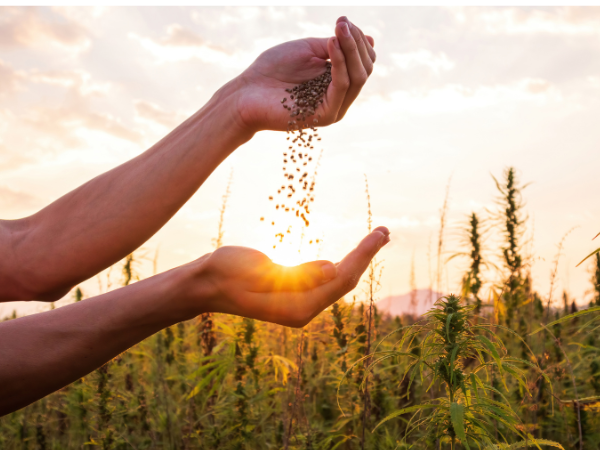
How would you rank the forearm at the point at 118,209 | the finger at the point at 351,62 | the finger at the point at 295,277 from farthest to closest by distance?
the forearm at the point at 118,209 → the finger at the point at 351,62 → the finger at the point at 295,277

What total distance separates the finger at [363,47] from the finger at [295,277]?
0.95 metres

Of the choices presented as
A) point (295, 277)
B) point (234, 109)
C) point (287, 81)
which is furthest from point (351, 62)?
point (295, 277)

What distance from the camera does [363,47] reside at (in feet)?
6.36

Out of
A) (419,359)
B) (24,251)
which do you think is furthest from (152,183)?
(419,359)

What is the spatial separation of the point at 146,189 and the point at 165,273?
74 centimetres

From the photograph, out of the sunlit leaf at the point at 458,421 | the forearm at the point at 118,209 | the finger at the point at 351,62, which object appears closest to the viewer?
the sunlit leaf at the point at 458,421

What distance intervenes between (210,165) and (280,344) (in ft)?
7.19

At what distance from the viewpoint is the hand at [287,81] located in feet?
6.57

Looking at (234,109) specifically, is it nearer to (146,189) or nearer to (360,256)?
(146,189)

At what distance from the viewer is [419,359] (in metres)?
1.44

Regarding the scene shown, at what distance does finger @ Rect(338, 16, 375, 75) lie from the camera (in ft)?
6.14

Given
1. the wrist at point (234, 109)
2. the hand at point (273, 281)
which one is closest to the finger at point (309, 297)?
the hand at point (273, 281)

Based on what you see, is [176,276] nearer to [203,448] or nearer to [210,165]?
[210,165]

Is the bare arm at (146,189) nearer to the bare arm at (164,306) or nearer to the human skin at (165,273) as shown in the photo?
the human skin at (165,273)
